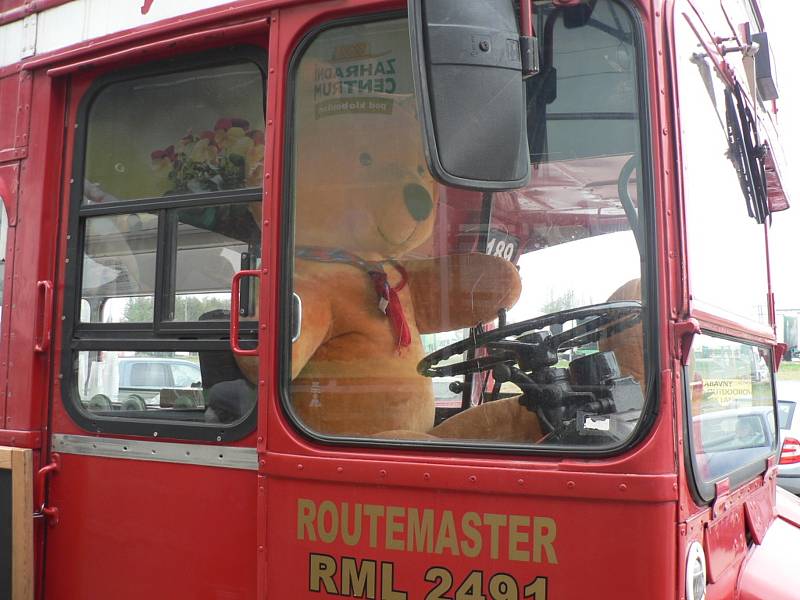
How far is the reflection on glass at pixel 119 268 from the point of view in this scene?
1.99 m

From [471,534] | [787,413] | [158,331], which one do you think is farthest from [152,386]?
[787,413]

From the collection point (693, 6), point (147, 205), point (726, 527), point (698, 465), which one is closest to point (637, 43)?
point (693, 6)

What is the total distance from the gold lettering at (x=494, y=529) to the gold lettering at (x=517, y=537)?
0.07ft

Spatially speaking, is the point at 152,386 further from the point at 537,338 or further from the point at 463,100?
the point at 463,100

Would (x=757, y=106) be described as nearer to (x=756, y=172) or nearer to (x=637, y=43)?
(x=756, y=172)

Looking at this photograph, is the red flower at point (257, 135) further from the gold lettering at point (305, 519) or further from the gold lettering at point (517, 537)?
the gold lettering at point (517, 537)

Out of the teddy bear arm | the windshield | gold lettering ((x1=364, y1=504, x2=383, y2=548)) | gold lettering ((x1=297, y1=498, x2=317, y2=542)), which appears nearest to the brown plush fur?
the windshield

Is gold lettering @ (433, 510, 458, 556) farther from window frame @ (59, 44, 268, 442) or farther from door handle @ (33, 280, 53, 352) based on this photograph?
door handle @ (33, 280, 53, 352)

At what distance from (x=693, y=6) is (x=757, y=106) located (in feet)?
2.92

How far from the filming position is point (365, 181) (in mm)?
1874

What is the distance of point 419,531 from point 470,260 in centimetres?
63

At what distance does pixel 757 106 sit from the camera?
8.20 ft

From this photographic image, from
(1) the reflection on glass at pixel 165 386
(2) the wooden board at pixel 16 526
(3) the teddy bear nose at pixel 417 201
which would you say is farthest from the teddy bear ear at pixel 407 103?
(2) the wooden board at pixel 16 526

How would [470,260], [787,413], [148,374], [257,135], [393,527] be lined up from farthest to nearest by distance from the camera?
[787,413] < [148,374] < [257,135] < [470,260] < [393,527]
